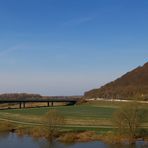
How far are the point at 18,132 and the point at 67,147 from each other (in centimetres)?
2183

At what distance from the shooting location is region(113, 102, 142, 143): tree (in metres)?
69.4

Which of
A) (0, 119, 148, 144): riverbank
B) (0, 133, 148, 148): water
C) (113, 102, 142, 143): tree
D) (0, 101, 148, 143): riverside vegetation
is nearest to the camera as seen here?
(0, 133, 148, 148): water

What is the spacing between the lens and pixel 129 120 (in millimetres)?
69688

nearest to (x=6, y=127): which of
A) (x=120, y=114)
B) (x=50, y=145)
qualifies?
(x=50, y=145)

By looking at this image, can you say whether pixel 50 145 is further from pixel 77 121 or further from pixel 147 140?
pixel 77 121

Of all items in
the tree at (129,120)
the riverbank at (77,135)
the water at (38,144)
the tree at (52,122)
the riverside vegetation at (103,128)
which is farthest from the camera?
the tree at (52,122)

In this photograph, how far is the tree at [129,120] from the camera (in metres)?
69.4

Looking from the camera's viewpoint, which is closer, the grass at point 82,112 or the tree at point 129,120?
the tree at point 129,120

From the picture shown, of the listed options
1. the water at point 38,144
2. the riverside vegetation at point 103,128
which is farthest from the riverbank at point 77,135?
the water at point 38,144

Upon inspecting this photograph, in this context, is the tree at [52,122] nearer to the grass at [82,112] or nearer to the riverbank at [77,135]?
the riverbank at [77,135]

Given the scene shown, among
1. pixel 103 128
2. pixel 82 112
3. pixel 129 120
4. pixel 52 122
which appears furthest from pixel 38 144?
pixel 82 112

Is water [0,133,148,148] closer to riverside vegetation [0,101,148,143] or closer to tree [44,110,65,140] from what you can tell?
riverside vegetation [0,101,148,143]

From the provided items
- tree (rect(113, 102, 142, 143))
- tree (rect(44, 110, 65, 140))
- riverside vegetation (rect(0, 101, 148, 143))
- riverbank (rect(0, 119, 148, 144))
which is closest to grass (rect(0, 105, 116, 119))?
riverside vegetation (rect(0, 101, 148, 143))

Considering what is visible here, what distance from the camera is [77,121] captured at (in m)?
93.9
